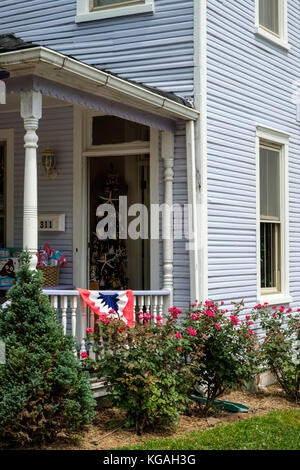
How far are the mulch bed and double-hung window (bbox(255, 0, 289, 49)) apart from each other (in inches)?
201

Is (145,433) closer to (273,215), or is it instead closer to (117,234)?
(117,234)

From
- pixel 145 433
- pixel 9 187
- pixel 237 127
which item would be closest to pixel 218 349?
pixel 145 433

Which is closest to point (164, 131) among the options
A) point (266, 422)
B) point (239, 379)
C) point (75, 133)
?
point (75, 133)

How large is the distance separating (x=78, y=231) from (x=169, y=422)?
3.27 metres

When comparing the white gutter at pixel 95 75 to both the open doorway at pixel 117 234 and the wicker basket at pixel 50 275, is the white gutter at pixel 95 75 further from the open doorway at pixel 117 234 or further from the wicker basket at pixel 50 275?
the wicker basket at pixel 50 275

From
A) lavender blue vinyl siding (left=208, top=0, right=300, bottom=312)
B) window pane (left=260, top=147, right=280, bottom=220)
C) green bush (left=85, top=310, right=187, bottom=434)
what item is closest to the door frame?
lavender blue vinyl siding (left=208, top=0, right=300, bottom=312)

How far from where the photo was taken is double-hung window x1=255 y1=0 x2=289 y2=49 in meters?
9.98

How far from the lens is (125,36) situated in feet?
29.3

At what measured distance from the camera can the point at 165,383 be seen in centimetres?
625

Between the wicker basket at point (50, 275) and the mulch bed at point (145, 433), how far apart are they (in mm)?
2035

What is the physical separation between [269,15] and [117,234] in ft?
13.2

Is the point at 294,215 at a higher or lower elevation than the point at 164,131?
lower

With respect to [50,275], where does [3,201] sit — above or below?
above

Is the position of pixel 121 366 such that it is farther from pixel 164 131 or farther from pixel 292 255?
pixel 292 255
